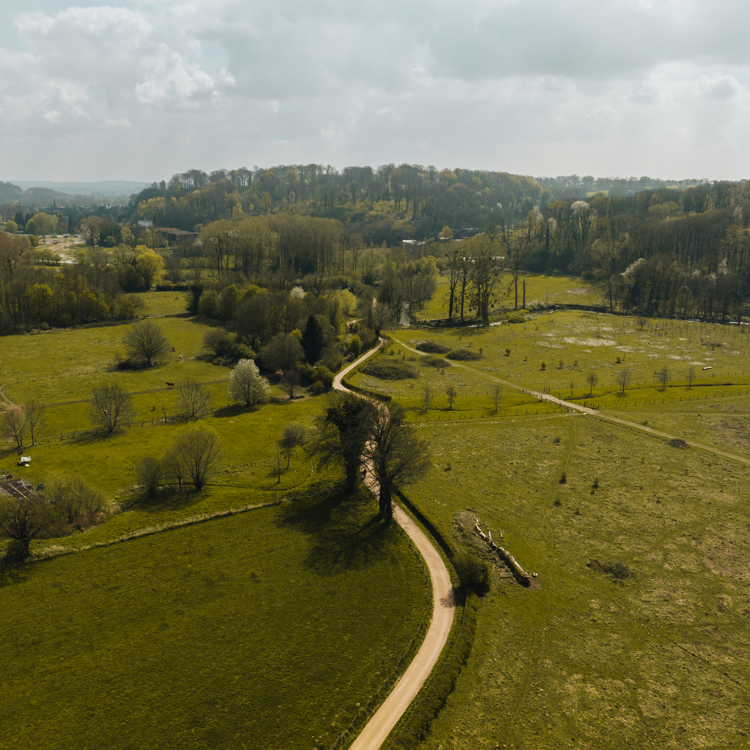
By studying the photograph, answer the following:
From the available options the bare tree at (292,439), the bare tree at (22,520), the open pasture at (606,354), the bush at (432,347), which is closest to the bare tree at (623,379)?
the open pasture at (606,354)

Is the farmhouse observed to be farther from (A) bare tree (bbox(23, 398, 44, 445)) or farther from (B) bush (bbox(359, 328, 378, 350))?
(B) bush (bbox(359, 328, 378, 350))

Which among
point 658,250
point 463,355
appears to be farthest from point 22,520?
point 658,250

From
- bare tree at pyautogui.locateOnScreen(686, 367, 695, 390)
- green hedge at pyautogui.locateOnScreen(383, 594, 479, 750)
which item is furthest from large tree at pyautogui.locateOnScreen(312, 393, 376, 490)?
bare tree at pyautogui.locateOnScreen(686, 367, 695, 390)

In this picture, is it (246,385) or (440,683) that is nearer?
(440,683)

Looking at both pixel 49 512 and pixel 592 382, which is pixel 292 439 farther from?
pixel 592 382

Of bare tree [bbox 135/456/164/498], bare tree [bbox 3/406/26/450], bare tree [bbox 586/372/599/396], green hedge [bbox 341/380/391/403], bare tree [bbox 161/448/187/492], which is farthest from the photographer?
bare tree [bbox 586/372/599/396]
